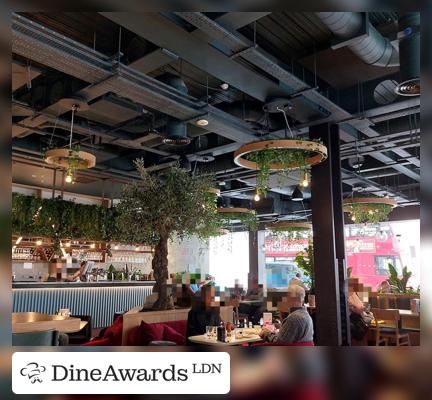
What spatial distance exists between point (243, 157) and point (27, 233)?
6174 mm

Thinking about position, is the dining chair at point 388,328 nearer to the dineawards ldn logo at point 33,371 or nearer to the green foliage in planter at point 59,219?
the dineawards ldn logo at point 33,371

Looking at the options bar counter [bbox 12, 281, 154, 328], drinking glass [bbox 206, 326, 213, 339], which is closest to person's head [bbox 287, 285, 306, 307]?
drinking glass [bbox 206, 326, 213, 339]

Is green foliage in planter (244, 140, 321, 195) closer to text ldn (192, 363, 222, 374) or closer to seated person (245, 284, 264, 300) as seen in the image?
text ldn (192, 363, 222, 374)

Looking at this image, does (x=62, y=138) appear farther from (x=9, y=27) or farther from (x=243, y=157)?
(x=9, y=27)

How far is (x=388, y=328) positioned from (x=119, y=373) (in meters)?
6.20

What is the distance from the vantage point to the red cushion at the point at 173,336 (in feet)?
16.9

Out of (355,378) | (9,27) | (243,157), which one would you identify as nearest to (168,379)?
(355,378)

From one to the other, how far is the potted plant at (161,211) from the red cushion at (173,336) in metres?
0.53

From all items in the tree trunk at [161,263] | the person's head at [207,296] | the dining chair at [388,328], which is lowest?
the dining chair at [388,328]

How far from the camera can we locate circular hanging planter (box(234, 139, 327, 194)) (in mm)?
5199

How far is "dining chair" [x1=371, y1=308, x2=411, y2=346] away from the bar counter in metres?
6.09

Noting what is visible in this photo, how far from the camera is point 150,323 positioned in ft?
17.6

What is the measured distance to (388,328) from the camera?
23.1 ft

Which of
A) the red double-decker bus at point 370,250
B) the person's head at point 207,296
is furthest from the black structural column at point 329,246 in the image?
the red double-decker bus at point 370,250
